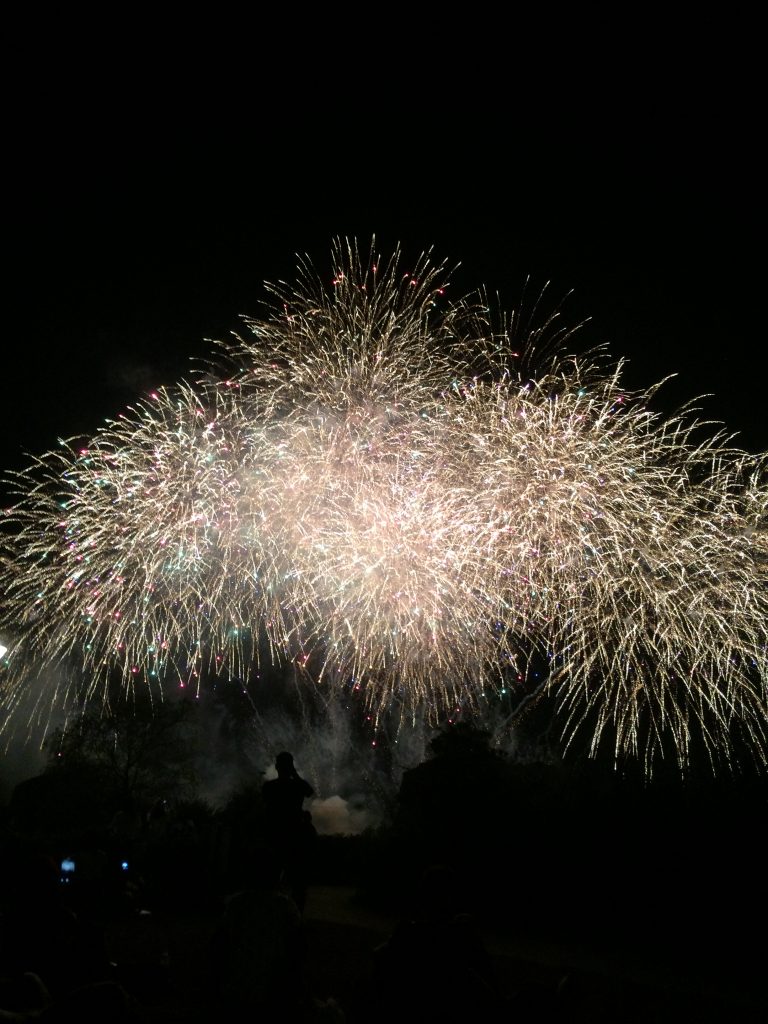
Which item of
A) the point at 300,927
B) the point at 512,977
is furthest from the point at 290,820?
the point at 300,927

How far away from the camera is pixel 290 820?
6445 millimetres

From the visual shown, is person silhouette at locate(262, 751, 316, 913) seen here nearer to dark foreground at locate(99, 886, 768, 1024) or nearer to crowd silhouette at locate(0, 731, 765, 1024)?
crowd silhouette at locate(0, 731, 765, 1024)

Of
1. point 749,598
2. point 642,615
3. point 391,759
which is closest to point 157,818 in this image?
point 642,615

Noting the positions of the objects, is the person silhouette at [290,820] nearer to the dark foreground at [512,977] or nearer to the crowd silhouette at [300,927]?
the crowd silhouette at [300,927]

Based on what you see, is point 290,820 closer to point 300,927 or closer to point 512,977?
point 512,977

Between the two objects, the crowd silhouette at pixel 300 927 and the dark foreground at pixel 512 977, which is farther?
the dark foreground at pixel 512 977

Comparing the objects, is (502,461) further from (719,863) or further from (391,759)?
(391,759)

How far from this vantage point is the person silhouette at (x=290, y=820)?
6.38 m

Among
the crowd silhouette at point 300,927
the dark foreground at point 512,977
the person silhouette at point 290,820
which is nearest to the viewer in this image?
the crowd silhouette at point 300,927

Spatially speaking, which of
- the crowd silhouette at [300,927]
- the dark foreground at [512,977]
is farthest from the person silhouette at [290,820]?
the dark foreground at [512,977]

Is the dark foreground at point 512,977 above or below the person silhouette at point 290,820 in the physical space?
below

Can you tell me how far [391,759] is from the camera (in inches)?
1181

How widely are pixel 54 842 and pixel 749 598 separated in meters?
13.5

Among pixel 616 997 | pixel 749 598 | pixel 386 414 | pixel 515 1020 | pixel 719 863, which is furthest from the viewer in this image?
pixel 386 414
